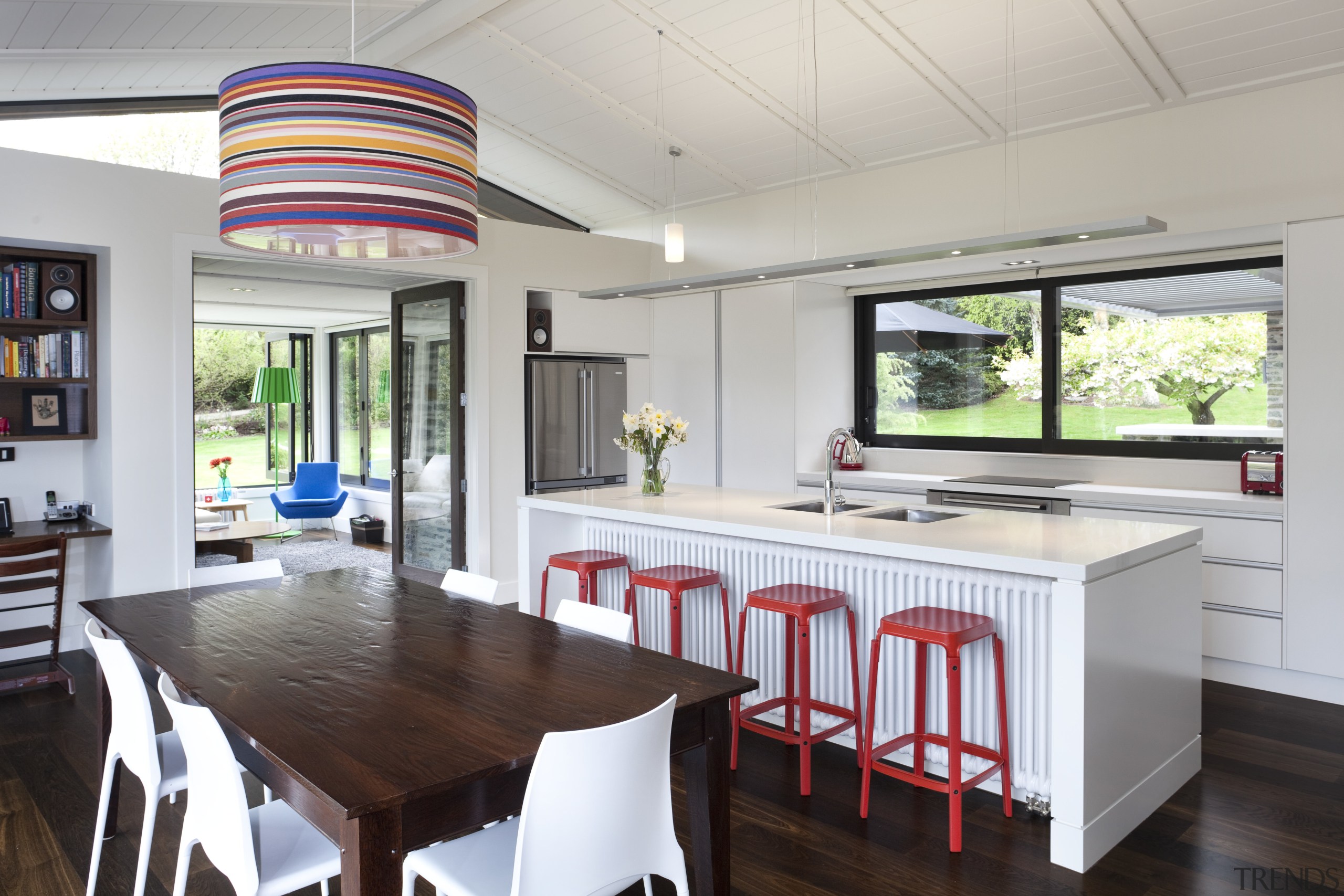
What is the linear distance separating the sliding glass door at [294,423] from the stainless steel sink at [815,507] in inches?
304

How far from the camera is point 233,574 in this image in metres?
3.41

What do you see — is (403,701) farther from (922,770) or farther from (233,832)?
(922,770)

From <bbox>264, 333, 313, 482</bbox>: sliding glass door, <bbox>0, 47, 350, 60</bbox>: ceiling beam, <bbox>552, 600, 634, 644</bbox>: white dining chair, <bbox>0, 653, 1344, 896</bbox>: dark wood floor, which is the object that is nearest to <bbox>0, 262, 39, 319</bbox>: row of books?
<bbox>0, 47, 350, 60</bbox>: ceiling beam

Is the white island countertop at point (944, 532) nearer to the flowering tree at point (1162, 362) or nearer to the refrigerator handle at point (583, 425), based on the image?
the flowering tree at point (1162, 362)

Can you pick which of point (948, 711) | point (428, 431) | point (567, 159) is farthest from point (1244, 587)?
point (428, 431)

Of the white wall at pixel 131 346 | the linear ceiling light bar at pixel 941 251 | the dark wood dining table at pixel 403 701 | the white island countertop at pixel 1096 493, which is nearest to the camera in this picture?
the dark wood dining table at pixel 403 701

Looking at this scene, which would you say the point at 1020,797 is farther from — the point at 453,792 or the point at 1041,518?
the point at 453,792

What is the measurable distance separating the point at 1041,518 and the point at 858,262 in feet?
4.12

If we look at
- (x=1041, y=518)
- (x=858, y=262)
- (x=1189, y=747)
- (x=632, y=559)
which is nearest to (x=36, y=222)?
(x=632, y=559)

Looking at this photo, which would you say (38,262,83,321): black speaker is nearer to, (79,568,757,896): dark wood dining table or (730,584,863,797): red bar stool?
(79,568,757,896): dark wood dining table

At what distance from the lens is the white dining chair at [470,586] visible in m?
3.07

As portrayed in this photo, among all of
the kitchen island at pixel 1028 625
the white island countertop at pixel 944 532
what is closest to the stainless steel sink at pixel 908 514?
the kitchen island at pixel 1028 625

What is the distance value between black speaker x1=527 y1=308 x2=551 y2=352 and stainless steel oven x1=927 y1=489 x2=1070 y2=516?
277 centimetres

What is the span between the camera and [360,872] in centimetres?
149
